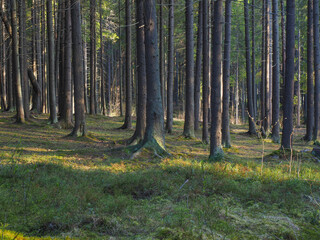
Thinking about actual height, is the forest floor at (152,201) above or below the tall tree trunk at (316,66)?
below

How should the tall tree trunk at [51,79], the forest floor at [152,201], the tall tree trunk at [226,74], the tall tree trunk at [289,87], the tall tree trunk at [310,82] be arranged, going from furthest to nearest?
the tall tree trunk at [310,82], the tall tree trunk at [51,79], the tall tree trunk at [226,74], the tall tree trunk at [289,87], the forest floor at [152,201]

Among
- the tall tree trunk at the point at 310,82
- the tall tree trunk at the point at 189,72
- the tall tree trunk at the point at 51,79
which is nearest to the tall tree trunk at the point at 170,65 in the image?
the tall tree trunk at the point at 189,72

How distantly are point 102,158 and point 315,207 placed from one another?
6.07 meters

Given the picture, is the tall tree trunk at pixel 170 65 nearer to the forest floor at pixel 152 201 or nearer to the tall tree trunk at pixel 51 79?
the tall tree trunk at pixel 51 79

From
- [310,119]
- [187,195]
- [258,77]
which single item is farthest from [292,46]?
[258,77]

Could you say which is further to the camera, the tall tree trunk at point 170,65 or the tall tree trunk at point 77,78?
the tall tree trunk at point 170,65

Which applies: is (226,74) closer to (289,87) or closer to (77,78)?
(289,87)

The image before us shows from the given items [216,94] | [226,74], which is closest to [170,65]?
[226,74]

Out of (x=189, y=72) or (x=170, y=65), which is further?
(x=170, y=65)

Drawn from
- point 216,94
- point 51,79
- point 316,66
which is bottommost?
point 216,94

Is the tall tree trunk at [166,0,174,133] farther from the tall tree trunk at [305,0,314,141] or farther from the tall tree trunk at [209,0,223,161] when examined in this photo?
the tall tree trunk at [209,0,223,161]

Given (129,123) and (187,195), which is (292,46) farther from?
(129,123)

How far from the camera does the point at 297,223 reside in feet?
13.8

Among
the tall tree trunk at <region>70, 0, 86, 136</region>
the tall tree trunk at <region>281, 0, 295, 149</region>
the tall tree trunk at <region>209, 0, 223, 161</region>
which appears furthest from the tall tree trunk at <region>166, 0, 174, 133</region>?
the tall tree trunk at <region>209, 0, 223, 161</region>
